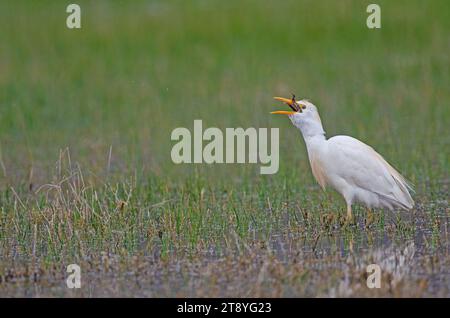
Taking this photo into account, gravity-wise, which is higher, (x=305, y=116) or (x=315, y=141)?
(x=305, y=116)

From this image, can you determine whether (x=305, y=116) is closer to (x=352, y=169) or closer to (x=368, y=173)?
(x=352, y=169)

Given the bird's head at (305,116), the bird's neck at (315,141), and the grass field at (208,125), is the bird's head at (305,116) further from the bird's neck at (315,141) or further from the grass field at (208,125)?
the grass field at (208,125)

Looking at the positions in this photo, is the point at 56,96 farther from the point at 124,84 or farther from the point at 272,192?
the point at 272,192

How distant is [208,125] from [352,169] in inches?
227

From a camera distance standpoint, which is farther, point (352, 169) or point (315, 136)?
point (315, 136)

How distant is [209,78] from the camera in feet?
62.2

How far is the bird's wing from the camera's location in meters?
10.3

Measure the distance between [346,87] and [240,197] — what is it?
22.5 ft

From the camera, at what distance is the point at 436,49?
19.7 m

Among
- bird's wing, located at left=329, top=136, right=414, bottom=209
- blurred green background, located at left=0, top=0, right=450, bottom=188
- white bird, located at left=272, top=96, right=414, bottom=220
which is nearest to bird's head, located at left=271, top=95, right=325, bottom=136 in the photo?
white bird, located at left=272, top=96, right=414, bottom=220

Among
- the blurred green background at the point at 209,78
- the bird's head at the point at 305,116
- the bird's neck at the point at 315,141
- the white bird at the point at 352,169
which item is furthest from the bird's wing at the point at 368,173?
the blurred green background at the point at 209,78

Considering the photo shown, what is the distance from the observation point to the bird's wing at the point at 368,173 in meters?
10.3

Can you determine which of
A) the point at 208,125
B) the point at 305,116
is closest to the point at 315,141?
the point at 305,116

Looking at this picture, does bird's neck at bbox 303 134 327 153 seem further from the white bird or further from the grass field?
the grass field
